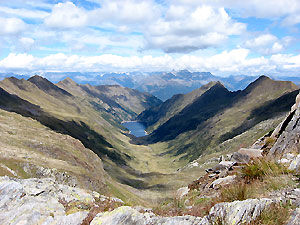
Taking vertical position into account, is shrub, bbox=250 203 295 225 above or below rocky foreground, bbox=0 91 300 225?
above

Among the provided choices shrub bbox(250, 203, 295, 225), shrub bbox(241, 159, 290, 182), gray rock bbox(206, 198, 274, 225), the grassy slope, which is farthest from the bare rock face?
the grassy slope

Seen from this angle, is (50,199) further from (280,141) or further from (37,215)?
(280,141)

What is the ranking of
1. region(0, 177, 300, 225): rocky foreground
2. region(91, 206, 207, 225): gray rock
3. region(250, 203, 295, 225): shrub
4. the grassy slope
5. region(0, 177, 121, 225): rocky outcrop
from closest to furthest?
1. region(250, 203, 295, 225): shrub
2. region(0, 177, 300, 225): rocky foreground
3. region(91, 206, 207, 225): gray rock
4. region(0, 177, 121, 225): rocky outcrop
5. the grassy slope

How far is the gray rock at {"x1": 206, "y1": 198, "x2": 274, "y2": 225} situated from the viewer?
8328 mm

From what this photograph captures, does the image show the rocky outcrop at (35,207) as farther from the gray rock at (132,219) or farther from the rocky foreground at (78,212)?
the gray rock at (132,219)

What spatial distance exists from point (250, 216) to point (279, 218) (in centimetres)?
105

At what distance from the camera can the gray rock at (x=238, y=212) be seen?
8.33 metres

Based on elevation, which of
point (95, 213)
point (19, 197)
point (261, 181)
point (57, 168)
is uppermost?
point (261, 181)

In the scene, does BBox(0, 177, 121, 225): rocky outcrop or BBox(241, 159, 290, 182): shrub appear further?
BBox(0, 177, 121, 225): rocky outcrop

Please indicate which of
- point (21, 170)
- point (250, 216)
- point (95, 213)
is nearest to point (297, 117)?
point (250, 216)

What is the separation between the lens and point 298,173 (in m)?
12.7

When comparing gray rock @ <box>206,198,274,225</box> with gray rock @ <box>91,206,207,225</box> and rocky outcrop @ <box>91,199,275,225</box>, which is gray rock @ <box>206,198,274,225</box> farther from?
gray rock @ <box>91,206,207,225</box>

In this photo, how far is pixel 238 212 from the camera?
8.59 metres

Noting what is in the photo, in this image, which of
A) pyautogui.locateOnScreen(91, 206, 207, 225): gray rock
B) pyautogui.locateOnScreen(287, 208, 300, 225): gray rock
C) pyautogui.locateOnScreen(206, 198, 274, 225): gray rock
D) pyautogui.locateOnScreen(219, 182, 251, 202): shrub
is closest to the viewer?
pyautogui.locateOnScreen(287, 208, 300, 225): gray rock
